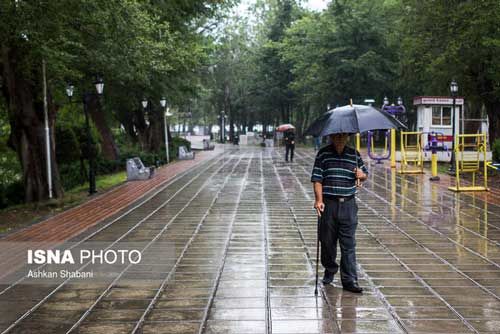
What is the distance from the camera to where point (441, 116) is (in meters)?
22.9

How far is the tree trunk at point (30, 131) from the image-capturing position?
13.8 m

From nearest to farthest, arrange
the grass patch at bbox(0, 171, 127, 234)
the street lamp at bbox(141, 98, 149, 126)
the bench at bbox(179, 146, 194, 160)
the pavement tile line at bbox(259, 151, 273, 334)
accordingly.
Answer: the pavement tile line at bbox(259, 151, 273, 334) < the grass patch at bbox(0, 171, 127, 234) < the street lamp at bbox(141, 98, 149, 126) < the bench at bbox(179, 146, 194, 160)

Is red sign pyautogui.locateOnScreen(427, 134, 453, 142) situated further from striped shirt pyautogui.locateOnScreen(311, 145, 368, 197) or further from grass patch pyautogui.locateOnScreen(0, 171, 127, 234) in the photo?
striped shirt pyautogui.locateOnScreen(311, 145, 368, 197)

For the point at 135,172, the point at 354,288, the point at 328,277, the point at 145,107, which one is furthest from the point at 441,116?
the point at 354,288

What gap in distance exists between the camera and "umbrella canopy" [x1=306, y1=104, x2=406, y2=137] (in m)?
5.62

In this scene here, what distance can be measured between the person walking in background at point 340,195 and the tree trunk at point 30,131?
1001 cm

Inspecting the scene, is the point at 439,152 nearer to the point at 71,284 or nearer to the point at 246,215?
the point at 246,215

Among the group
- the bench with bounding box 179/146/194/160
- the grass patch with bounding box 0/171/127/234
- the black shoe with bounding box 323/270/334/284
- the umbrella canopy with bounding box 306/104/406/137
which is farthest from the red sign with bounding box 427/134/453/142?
the black shoe with bounding box 323/270/334/284

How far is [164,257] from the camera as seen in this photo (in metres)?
7.47

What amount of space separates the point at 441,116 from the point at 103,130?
14239 millimetres

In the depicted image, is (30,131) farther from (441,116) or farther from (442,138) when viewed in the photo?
(441,116)

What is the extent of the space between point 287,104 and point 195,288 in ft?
154

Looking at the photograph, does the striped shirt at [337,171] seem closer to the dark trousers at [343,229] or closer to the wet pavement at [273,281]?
the dark trousers at [343,229]

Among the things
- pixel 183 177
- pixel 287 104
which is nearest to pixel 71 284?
pixel 183 177
